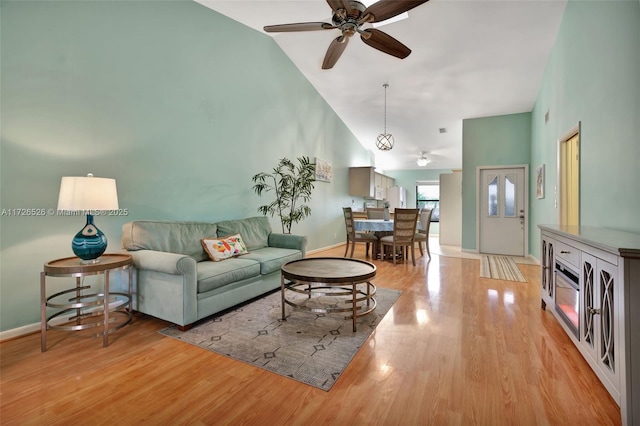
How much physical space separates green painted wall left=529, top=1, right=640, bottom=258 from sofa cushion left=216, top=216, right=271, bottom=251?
3.52m

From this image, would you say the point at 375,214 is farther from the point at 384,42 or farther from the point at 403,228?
the point at 384,42

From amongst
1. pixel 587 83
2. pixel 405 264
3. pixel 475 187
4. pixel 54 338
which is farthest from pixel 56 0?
pixel 475 187

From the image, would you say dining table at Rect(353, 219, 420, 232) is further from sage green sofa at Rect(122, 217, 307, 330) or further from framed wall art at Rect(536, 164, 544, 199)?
framed wall art at Rect(536, 164, 544, 199)

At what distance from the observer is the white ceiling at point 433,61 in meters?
3.71

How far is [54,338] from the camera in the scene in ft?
7.59

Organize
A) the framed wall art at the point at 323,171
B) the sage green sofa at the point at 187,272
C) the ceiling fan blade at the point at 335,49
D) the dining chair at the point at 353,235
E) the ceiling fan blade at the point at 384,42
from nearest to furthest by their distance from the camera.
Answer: the sage green sofa at the point at 187,272, the ceiling fan blade at the point at 384,42, the ceiling fan blade at the point at 335,49, the dining chair at the point at 353,235, the framed wall art at the point at 323,171

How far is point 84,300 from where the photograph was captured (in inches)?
107

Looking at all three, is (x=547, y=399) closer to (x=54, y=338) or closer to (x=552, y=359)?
(x=552, y=359)

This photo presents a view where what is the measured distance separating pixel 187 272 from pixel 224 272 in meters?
0.43

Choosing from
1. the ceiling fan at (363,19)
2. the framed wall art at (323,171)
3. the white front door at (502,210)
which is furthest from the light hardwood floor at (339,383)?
the framed wall art at (323,171)

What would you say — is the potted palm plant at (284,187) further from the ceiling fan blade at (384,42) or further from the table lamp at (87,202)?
the table lamp at (87,202)

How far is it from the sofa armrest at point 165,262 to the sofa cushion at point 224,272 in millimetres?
183

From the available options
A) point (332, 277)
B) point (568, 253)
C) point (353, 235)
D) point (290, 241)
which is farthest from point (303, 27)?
point (353, 235)

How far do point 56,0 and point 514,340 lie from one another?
179 inches
